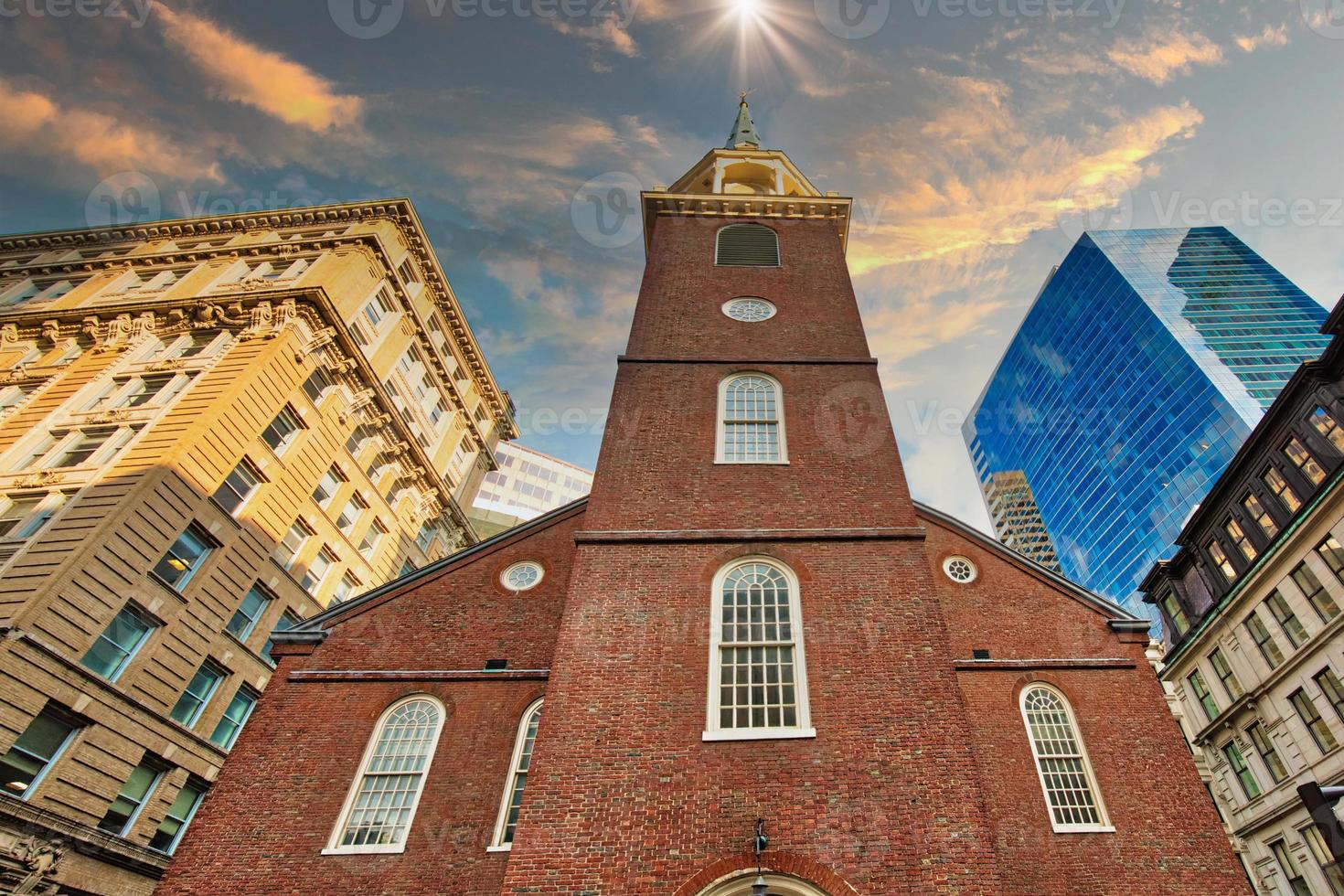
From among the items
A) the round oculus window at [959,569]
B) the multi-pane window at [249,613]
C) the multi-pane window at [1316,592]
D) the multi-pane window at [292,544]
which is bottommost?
the round oculus window at [959,569]

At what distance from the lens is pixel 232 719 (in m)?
23.2

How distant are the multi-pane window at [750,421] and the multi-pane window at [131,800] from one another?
18.7 metres

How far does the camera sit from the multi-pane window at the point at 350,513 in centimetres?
2984

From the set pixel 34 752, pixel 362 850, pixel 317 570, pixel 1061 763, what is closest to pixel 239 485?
pixel 317 570

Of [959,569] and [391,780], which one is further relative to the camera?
[959,569]

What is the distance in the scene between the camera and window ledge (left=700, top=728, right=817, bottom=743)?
1018 cm

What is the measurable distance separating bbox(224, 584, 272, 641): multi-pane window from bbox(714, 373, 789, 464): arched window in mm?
18297

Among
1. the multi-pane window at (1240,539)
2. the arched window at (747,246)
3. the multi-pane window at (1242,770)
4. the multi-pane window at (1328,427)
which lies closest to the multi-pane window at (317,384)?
the arched window at (747,246)

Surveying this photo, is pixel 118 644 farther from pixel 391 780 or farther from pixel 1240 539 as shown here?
pixel 1240 539

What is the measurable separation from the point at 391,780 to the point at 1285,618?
32.8m

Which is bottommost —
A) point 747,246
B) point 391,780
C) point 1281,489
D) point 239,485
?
point 391,780

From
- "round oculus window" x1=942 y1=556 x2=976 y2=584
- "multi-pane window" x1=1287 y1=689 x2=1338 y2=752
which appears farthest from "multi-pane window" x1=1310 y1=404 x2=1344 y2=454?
"round oculus window" x1=942 y1=556 x2=976 y2=584

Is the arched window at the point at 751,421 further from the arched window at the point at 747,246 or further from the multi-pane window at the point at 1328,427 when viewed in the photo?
the multi-pane window at the point at 1328,427

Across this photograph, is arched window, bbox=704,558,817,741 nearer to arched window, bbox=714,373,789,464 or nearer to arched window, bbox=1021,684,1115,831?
arched window, bbox=714,373,789,464
